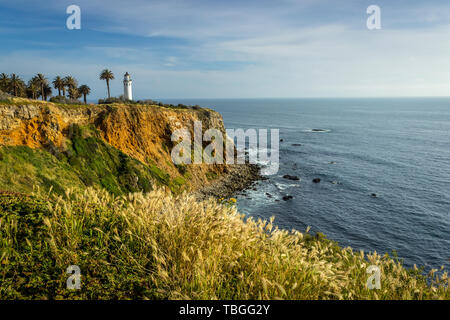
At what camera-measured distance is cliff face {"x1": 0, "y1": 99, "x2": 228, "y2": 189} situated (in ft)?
134

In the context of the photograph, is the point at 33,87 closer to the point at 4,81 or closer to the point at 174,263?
the point at 4,81

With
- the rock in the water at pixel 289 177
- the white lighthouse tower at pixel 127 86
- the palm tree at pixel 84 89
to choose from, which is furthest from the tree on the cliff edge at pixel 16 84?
the rock in the water at pixel 289 177

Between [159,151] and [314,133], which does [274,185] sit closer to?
[159,151]

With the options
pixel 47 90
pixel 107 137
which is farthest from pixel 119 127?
pixel 47 90

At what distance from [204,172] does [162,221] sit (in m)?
59.2

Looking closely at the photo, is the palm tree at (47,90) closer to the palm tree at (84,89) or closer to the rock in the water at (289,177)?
the palm tree at (84,89)

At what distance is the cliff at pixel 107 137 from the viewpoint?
134 ft

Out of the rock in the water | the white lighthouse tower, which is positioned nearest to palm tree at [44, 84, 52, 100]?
the white lighthouse tower

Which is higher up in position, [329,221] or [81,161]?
[81,161]

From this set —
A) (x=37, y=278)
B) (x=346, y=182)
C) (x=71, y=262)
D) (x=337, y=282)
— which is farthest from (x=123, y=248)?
(x=346, y=182)

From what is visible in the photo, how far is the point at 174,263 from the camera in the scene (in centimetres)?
657

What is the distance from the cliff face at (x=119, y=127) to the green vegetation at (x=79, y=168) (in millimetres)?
1356

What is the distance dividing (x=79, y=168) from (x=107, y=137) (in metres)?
10.4

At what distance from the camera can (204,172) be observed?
66.7 meters
